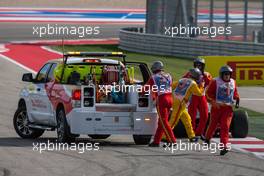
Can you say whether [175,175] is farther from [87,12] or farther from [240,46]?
[87,12]

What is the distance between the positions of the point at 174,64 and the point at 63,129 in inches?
787

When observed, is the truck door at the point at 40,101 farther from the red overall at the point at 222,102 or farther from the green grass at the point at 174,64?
the green grass at the point at 174,64

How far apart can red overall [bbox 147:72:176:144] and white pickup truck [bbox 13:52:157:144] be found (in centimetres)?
15

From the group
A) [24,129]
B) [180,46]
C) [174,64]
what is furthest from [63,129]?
[180,46]

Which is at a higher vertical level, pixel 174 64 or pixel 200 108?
pixel 174 64

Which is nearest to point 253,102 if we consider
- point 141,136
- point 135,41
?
point 141,136

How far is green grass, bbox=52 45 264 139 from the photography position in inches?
828

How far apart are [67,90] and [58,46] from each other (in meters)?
28.2

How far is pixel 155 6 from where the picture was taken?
44.1 metres

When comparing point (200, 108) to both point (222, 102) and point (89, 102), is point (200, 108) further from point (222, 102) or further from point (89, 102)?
point (89, 102)

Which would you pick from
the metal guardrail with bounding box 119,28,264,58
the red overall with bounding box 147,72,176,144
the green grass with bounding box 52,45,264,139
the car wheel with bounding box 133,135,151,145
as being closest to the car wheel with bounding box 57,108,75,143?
the car wheel with bounding box 133,135,151,145

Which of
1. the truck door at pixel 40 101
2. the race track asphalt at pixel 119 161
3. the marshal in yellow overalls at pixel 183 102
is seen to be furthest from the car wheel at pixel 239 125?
the truck door at pixel 40 101

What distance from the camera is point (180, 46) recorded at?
130ft

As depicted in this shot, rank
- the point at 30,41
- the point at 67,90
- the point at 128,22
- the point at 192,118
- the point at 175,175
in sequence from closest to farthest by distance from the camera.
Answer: the point at 175,175
the point at 67,90
the point at 192,118
the point at 30,41
the point at 128,22
